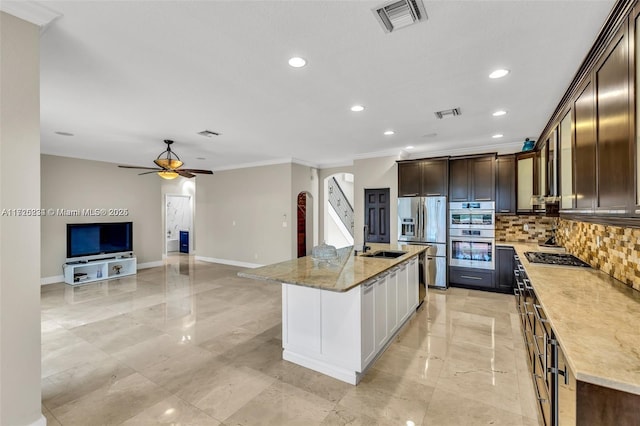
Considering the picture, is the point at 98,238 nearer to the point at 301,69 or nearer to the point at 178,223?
the point at 178,223

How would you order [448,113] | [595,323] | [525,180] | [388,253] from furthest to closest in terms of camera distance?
[525,180] < [388,253] < [448,113] < [595,323]

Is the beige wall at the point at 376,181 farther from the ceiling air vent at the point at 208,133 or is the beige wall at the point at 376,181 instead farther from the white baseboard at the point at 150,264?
the white baseboard at the point at 150,264

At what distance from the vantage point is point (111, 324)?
3.91 metres

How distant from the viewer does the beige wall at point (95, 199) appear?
611 cm

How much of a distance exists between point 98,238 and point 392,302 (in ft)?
22.6

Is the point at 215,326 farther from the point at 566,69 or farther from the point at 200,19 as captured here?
the point at 566,69

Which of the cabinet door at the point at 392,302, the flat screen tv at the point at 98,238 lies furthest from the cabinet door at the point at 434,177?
the flat screen tv at the point at 98,238

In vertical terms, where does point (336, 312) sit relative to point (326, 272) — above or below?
below

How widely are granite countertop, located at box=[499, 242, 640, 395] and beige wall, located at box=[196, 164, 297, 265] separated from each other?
549 cm

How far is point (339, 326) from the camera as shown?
2602mm

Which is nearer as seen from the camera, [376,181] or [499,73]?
[499,73]

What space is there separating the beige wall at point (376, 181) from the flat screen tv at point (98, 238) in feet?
18.4

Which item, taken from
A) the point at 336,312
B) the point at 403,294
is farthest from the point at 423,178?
the point at 336,312

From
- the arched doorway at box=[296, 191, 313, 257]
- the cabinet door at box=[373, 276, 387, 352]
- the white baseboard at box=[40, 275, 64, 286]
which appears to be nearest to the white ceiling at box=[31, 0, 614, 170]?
the cabinet door at box=[373, 276, 387, 352]
